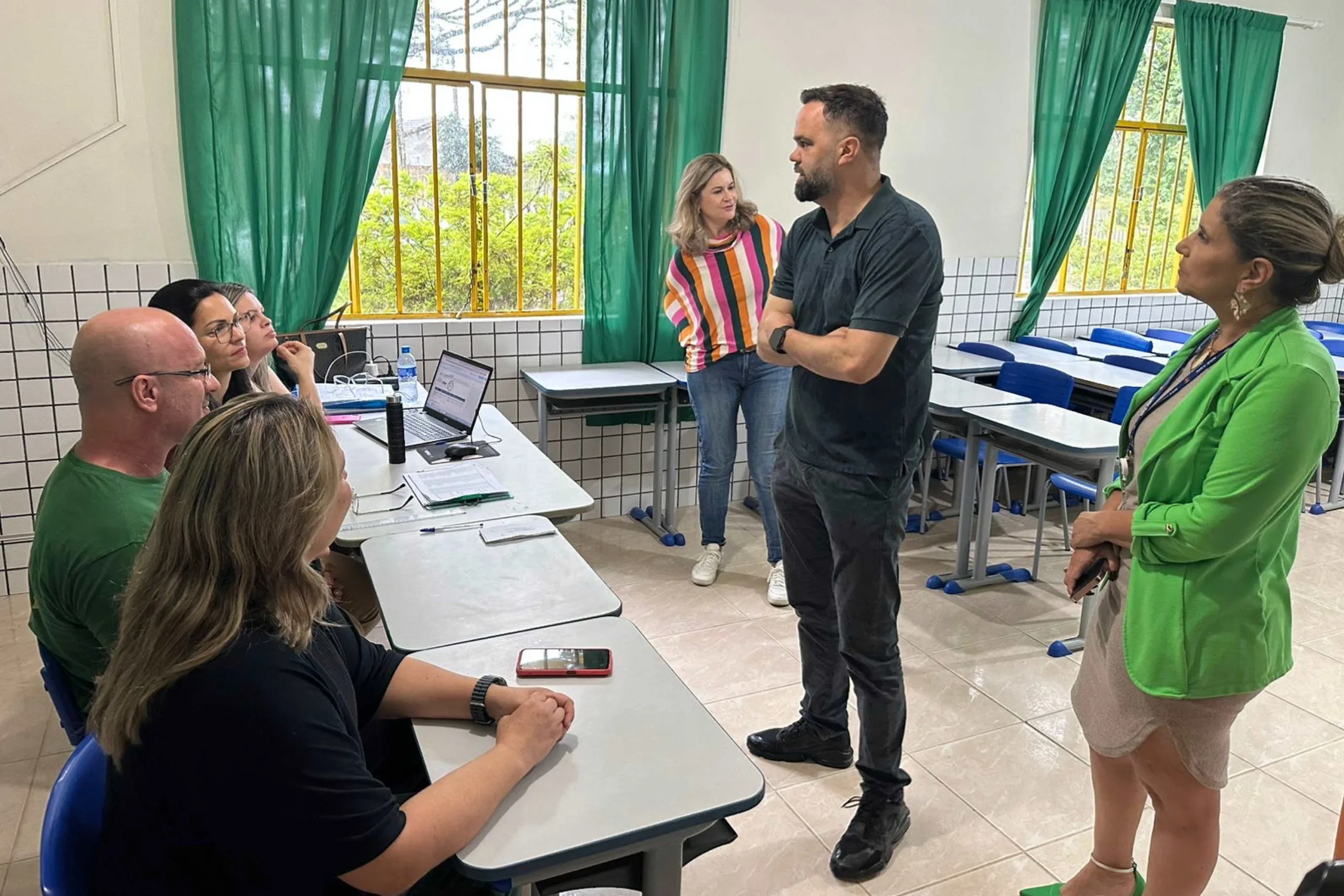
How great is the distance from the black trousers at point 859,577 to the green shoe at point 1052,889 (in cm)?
34

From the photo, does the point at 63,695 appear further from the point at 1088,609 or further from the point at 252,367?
the point at 1088,609

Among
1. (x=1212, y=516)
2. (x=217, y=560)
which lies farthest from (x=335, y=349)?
(x=1212, y=516)

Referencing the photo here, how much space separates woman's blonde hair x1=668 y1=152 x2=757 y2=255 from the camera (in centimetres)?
376

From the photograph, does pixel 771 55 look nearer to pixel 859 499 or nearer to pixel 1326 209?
pixel 859 499

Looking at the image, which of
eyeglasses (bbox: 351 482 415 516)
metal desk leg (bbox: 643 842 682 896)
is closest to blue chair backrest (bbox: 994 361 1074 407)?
eyeglasses (bbox: 351 482 415 516)

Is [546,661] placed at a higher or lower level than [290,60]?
lower

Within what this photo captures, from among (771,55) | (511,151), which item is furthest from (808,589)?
(771,55)

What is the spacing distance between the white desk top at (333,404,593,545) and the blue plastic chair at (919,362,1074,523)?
1.96m

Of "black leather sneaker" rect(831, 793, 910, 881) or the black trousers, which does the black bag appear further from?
"black leather sneaker" rect(831, 793, 910, 881)

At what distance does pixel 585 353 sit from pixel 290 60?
172 centimetres

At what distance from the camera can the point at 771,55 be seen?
452 cm

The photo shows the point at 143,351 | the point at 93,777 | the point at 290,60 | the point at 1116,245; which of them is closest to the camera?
the point at 93,777

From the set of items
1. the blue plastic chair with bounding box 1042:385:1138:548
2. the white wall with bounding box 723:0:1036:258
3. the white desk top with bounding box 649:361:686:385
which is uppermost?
A: the white wall with bounding box 723:0:1036:258

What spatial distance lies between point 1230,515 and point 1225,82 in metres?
5.45
